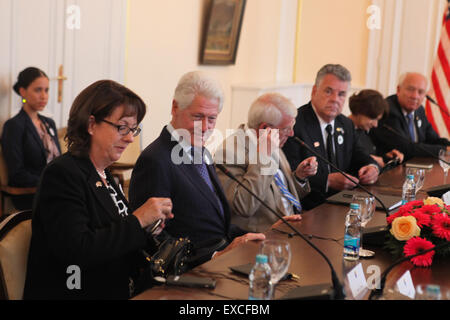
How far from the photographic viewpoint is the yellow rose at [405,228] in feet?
7.52

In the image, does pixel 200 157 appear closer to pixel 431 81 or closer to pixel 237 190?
pixel 237 190

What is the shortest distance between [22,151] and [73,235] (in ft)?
9.41

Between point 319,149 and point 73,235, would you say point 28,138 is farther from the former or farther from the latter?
point 73,235

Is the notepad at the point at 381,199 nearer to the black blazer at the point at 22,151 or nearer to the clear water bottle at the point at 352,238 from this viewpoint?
the clear water bottle at the point at 352,238

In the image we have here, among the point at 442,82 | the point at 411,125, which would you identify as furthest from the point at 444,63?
the point at 411,125

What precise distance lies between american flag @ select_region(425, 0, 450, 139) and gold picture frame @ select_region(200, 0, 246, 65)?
2.90 meters

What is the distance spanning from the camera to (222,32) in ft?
24.0

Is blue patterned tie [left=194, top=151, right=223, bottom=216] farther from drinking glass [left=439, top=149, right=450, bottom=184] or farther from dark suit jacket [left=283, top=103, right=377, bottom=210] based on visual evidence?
drinking glass [left=439, top=149, right=450, bottom=184]

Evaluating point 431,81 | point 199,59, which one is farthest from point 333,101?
point 431,81

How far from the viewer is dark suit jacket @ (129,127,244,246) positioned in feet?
8.37

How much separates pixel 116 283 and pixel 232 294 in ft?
1.64

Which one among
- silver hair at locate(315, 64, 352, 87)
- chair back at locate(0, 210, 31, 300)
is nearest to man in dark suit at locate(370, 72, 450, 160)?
silver hair at locate(315, 64, 352, 87)

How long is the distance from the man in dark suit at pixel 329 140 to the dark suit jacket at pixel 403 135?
0.83 meters

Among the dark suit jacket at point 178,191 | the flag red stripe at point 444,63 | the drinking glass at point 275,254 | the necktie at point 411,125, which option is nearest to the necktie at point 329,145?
the dark suit jacket at point 178,191
